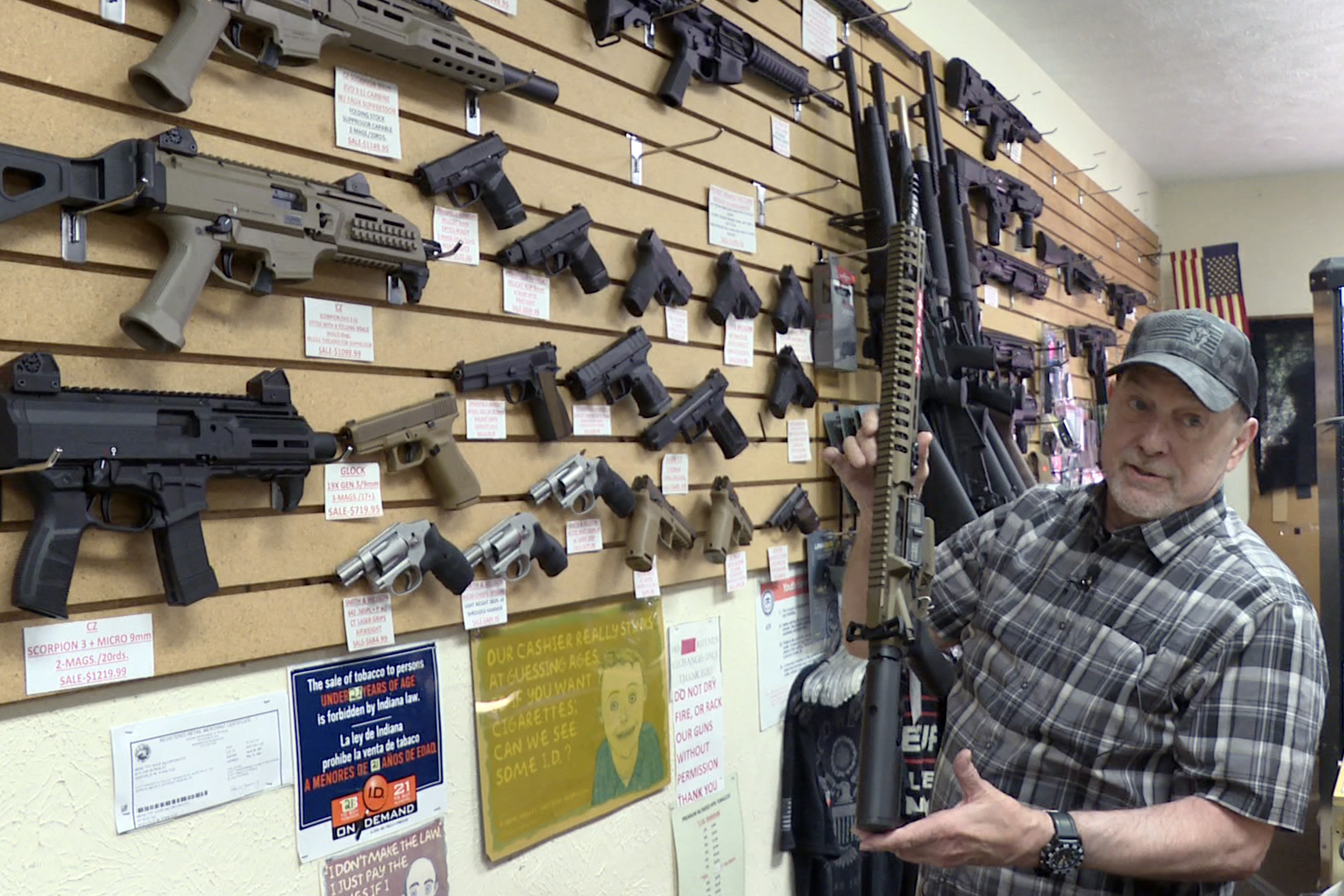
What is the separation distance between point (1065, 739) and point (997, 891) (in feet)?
0.93

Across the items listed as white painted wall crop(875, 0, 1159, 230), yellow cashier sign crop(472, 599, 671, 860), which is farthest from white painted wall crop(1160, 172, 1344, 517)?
yellow cashier sign crop(472, 599, 671, 860)

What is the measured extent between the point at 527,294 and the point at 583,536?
53 centimetres

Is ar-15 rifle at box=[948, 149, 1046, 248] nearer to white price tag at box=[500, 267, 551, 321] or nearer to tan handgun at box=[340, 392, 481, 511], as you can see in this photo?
white price tag at box=[500, 267, 551, 321]

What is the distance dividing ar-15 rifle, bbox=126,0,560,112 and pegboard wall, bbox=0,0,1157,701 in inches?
1.6

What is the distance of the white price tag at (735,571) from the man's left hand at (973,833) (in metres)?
1.22

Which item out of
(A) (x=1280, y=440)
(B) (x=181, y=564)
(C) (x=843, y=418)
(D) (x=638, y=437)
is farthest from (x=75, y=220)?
(A) (x=1280, y=440)

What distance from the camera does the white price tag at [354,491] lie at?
167 centimetres

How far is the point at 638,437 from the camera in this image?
236cm

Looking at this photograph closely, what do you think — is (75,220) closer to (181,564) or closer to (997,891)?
(181,564)

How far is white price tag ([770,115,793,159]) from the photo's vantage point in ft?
9.75

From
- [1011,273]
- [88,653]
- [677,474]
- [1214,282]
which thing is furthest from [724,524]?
[1214,282]

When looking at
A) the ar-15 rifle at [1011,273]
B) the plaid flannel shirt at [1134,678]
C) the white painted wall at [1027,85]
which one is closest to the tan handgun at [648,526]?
the plaid flannel shirt at [1134,678]

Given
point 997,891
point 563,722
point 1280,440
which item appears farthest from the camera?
point 1280,440

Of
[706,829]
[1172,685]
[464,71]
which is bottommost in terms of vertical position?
[706,829]
